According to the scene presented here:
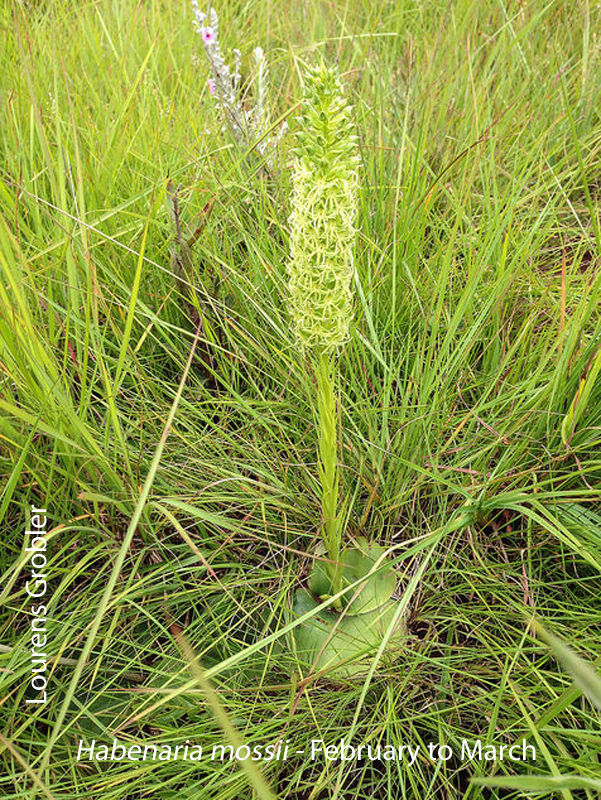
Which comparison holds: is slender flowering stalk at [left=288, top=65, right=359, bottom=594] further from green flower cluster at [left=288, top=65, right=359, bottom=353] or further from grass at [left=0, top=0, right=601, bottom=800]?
grass at [left=0, top=0, right=601, bottom=800]

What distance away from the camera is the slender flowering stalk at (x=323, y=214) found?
2.89 ft

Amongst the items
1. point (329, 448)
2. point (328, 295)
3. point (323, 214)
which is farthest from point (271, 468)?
point (323, 214)

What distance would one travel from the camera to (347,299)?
3.41 ft

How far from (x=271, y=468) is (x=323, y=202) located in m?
0.80

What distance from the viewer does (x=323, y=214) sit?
0.92m

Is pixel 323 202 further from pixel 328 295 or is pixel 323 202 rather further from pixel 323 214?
pixel 328 295

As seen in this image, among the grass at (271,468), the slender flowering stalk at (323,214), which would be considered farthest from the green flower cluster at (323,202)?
the grass at (271,468)

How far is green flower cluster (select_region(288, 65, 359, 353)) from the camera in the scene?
34.7 inches

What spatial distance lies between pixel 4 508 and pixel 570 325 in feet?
4.37

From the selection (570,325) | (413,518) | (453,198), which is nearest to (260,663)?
(413,518)

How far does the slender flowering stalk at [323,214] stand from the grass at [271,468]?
13.1 inches

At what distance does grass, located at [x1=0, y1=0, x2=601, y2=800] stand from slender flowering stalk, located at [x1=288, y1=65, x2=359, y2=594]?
33 centimetres

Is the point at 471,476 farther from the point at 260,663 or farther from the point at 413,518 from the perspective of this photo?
the point at 260,663

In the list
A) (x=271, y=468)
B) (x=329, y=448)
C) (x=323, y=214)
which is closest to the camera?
(x=323, y=214)
